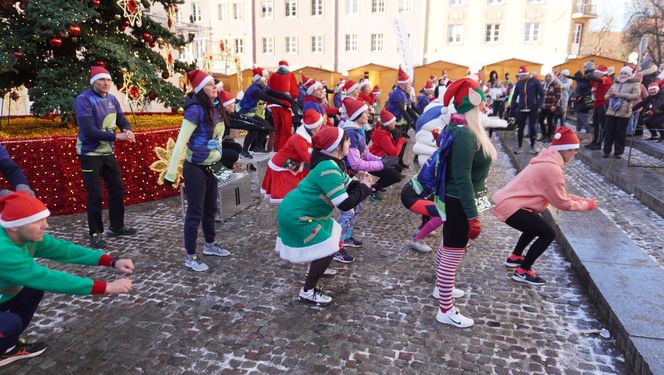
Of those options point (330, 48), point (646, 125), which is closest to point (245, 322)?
point (646, 125)

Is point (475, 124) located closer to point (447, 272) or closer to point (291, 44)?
Answer: point (447, 272)

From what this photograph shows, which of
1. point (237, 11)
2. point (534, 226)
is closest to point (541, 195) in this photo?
point (534, 226)

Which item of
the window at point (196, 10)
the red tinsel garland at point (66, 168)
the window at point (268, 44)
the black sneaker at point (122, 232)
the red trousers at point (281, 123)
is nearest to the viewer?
the black sneaker at point (122, 232)

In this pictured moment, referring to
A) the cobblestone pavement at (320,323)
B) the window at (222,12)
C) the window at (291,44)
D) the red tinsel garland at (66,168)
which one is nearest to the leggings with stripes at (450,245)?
the cobblestone pavement at (320,323)

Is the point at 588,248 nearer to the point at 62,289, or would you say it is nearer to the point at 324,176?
the point at 324,176

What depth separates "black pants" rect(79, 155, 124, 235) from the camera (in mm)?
5484

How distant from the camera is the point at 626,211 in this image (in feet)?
22.9

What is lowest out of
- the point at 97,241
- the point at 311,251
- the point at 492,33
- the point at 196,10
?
the point at 97,241

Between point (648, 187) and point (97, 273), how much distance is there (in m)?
8.42

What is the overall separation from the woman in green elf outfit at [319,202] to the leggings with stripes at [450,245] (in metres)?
0.74

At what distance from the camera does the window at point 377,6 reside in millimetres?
35094

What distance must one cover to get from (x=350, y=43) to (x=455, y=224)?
35.0 meters

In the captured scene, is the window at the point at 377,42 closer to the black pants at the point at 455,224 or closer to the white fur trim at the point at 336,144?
the white fur trim at the point at 336,144

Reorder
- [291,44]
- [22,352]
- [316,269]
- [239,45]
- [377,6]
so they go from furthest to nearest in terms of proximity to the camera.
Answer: [239,45], [291,44], [377,6], [316,269], [22,352]
